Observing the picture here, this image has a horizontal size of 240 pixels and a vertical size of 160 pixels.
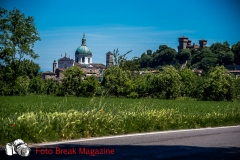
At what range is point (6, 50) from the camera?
36000 mm

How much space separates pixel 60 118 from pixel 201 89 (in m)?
51.9

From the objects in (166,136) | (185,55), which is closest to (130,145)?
(166,136)

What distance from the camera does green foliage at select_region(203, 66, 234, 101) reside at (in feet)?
183

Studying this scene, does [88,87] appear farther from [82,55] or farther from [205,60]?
[82,55]

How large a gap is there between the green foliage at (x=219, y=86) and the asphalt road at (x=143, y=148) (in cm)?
4732

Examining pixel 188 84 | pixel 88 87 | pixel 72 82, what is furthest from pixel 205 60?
pixel 72 82

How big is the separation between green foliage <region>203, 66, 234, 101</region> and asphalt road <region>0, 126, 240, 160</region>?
4732cm

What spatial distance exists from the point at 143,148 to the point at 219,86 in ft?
165

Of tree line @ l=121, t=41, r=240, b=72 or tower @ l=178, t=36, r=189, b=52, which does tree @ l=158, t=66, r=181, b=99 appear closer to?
tree line @ l=121, t=41, r=240, b=72

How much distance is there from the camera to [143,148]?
812cm

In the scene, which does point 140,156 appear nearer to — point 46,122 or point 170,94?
point 46,122

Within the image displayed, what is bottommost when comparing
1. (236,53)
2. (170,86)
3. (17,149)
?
(17,149)

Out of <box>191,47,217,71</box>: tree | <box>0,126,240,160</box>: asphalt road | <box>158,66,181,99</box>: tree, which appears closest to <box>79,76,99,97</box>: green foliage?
<box>158,66,181,99</box>: tree

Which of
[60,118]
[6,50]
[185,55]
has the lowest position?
[60,118]
